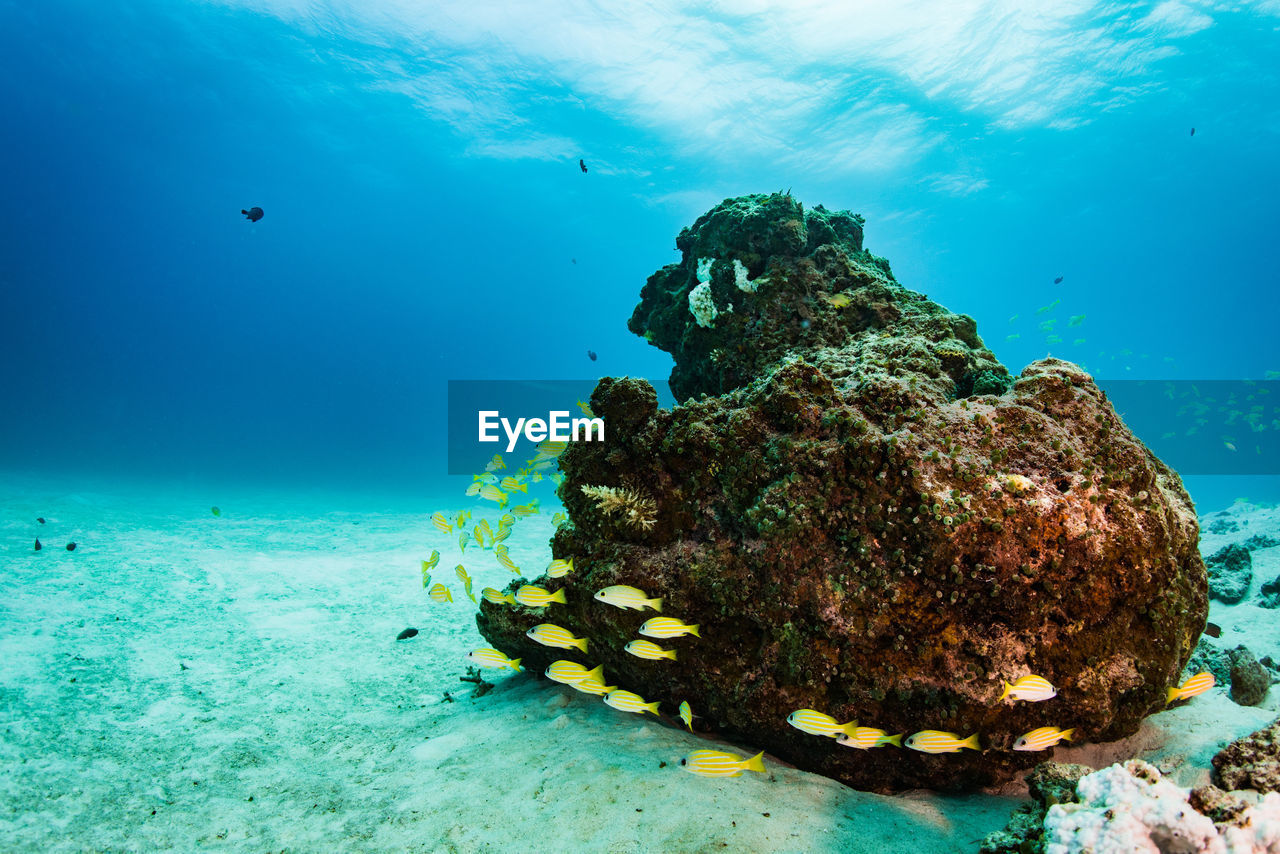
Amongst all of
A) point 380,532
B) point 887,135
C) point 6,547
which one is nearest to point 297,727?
point 6,547

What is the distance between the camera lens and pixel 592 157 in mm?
39219

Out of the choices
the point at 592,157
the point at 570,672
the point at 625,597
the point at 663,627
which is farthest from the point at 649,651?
the point at 592,157

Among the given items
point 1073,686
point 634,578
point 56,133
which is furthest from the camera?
point 56,133

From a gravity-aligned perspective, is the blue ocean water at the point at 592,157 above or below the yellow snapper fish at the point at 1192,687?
above

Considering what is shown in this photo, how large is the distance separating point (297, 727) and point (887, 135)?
3759cm

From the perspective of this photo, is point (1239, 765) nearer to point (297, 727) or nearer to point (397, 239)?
point (297, 727)

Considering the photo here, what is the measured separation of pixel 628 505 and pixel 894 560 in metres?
1.95

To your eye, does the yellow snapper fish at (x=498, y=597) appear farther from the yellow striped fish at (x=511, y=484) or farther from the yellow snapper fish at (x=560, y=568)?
the yellow striped fish at (x=511, y=484)

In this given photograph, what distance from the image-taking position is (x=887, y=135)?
30.5m

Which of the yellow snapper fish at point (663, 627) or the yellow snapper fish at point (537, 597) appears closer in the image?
the yellow snapper fish at point (663, 627)

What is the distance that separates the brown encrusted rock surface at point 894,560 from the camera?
10.2ft

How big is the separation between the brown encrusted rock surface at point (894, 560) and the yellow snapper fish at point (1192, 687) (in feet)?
0.20

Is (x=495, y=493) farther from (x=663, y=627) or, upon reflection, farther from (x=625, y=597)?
(x=663, y=627)

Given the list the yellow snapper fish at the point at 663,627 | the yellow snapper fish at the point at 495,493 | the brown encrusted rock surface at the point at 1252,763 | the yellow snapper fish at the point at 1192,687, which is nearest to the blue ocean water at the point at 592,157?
the yellow snapper fish at the point at 495,493
